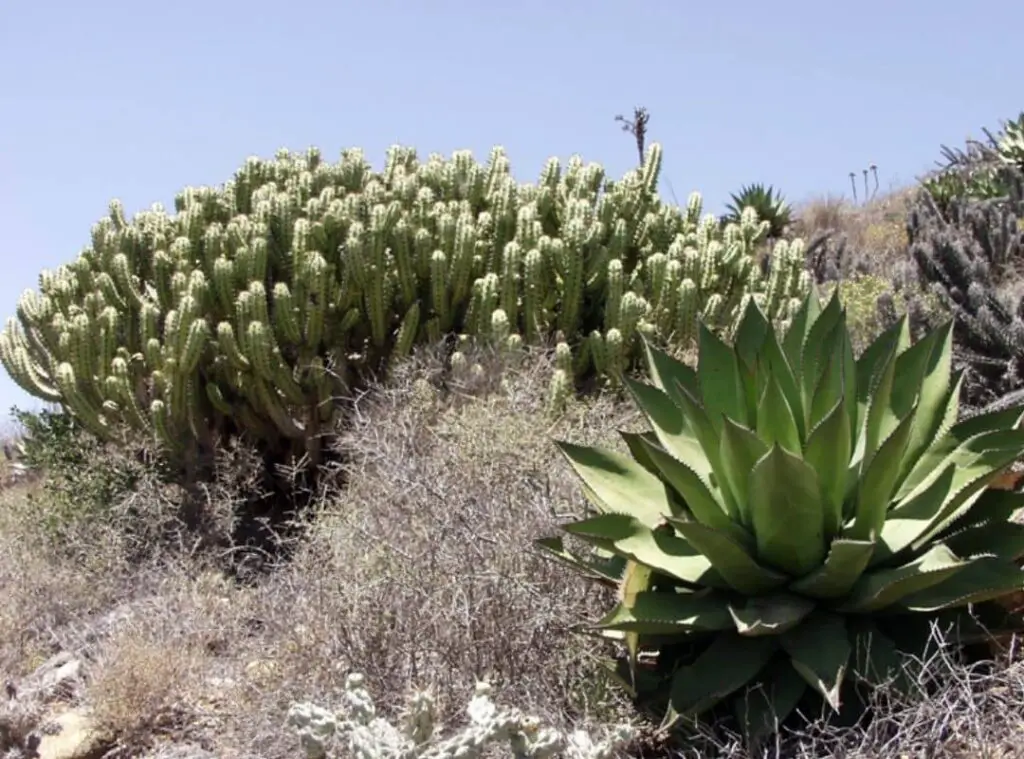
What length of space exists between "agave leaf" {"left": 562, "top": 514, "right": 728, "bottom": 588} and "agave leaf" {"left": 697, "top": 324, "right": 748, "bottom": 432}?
20.3 inches

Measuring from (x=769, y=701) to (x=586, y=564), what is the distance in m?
0.80

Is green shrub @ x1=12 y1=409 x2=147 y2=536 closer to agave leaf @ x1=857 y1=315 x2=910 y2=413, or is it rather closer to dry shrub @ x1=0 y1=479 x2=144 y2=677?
dry shrub @ x1=0 y1=479 x2=144 y2=677

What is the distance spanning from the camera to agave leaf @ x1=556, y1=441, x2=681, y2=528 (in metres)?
4.45

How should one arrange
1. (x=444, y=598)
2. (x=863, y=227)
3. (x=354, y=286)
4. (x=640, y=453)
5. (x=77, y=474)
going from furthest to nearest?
1. (x=863, y=227)
2. (x=77, y=474)
3. (x=354, y=286)
4. (x=444, y=598)
5. (x=640, y=453)

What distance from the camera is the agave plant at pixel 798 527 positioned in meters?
3.91

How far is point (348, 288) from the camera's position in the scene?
27.4 ft

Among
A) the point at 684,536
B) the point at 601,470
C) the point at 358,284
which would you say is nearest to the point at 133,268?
the point at 358,284

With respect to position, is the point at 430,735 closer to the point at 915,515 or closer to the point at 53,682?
the point at 915,515

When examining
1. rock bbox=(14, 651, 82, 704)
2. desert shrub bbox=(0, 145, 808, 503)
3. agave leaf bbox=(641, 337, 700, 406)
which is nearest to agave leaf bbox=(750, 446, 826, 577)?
agave leaf bbox=(641, 337, 700, 406)

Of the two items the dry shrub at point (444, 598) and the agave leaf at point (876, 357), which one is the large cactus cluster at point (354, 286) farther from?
the agave leaf at point (876, 357)

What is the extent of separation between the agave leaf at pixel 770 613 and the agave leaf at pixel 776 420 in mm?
488

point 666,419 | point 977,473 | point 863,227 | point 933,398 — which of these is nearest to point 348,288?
point 666,419

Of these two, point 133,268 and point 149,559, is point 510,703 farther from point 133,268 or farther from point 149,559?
point 133,268

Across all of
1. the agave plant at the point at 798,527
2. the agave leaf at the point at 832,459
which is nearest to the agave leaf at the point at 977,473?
the agave plant at the point at 798,527
